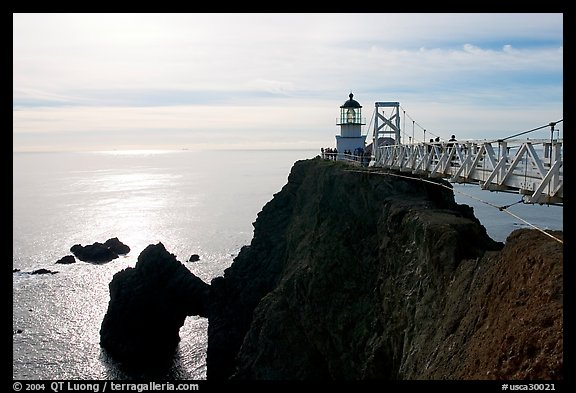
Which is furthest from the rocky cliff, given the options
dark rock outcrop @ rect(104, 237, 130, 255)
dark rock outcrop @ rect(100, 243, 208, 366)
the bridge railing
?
dark rock outcrop @ rect(104, 237, 130, 255)

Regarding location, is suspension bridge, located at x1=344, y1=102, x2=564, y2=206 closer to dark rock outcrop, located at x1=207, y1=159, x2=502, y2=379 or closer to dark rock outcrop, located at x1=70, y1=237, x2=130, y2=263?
dark rock outcrop, located at x1=207, y1=159, x2=502, y2=379

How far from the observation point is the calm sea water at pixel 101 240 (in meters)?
39.4

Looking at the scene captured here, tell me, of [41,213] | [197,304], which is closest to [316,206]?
[197,304]

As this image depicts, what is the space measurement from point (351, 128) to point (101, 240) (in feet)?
175

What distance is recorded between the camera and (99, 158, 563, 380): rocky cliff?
10836 millimetres

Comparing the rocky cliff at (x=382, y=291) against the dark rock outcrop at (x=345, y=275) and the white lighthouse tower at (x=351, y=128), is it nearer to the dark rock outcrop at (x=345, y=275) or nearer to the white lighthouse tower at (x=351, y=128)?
the dark rock outcrop at (x=345, y=275)

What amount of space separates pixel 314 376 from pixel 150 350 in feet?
68.5

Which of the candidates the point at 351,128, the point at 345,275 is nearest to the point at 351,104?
the point at 351,128

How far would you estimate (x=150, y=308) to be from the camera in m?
43.9

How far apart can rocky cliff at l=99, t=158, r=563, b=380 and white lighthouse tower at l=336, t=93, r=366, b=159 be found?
7.49 meters

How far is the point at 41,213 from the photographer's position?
106 meters

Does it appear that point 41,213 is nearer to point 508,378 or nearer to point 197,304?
point 197,304
